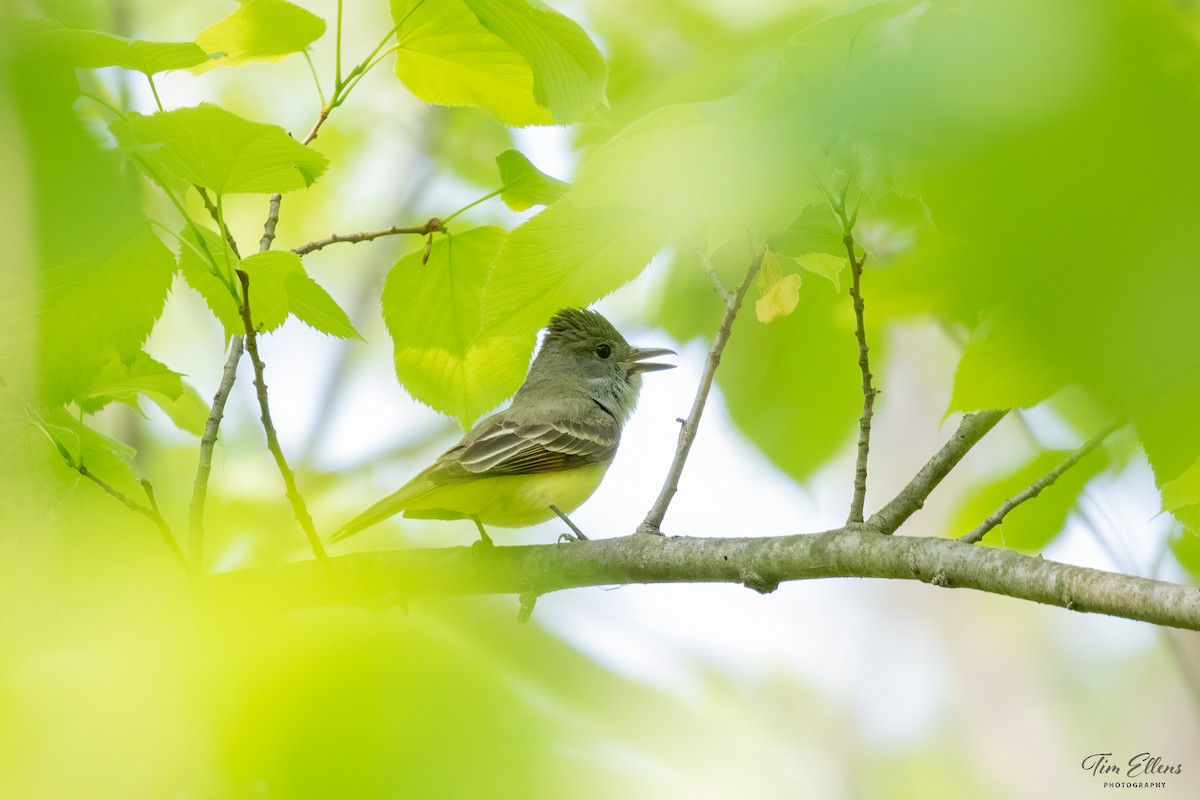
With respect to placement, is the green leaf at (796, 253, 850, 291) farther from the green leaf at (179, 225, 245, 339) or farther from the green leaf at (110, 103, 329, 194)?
the green leaf at (179, 225, 245, 339)

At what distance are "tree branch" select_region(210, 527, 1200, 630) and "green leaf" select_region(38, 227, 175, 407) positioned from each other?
2.14 ft

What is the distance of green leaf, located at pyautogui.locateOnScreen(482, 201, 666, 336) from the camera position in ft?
8.12

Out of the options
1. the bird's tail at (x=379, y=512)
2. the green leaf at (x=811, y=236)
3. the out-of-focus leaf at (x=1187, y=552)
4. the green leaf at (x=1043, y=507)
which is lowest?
the out-of-focus leaf at (x=1187, y=552)

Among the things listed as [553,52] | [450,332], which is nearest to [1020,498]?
[553,52]

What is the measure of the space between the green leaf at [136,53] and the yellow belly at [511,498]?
9.31 ft

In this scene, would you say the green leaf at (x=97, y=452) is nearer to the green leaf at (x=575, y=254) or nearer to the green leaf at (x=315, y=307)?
the green leaf at (x=315, y=307)

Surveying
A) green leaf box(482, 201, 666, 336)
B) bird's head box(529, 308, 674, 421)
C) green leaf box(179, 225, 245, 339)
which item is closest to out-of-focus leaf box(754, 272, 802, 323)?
green leaf box(482, 201, 666, 336)

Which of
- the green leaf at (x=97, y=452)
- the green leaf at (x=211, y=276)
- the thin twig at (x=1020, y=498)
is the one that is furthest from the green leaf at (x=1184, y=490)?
the green leaf at (x=97, y=452)

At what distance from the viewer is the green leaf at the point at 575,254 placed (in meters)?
2.47

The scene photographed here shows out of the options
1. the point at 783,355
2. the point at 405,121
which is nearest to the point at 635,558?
the point at 783,355

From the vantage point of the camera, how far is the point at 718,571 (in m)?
2.93

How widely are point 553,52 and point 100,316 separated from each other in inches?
48.1

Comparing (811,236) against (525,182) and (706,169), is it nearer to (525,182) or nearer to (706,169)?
(525,182)

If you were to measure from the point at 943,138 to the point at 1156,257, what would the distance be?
212 millimetres
